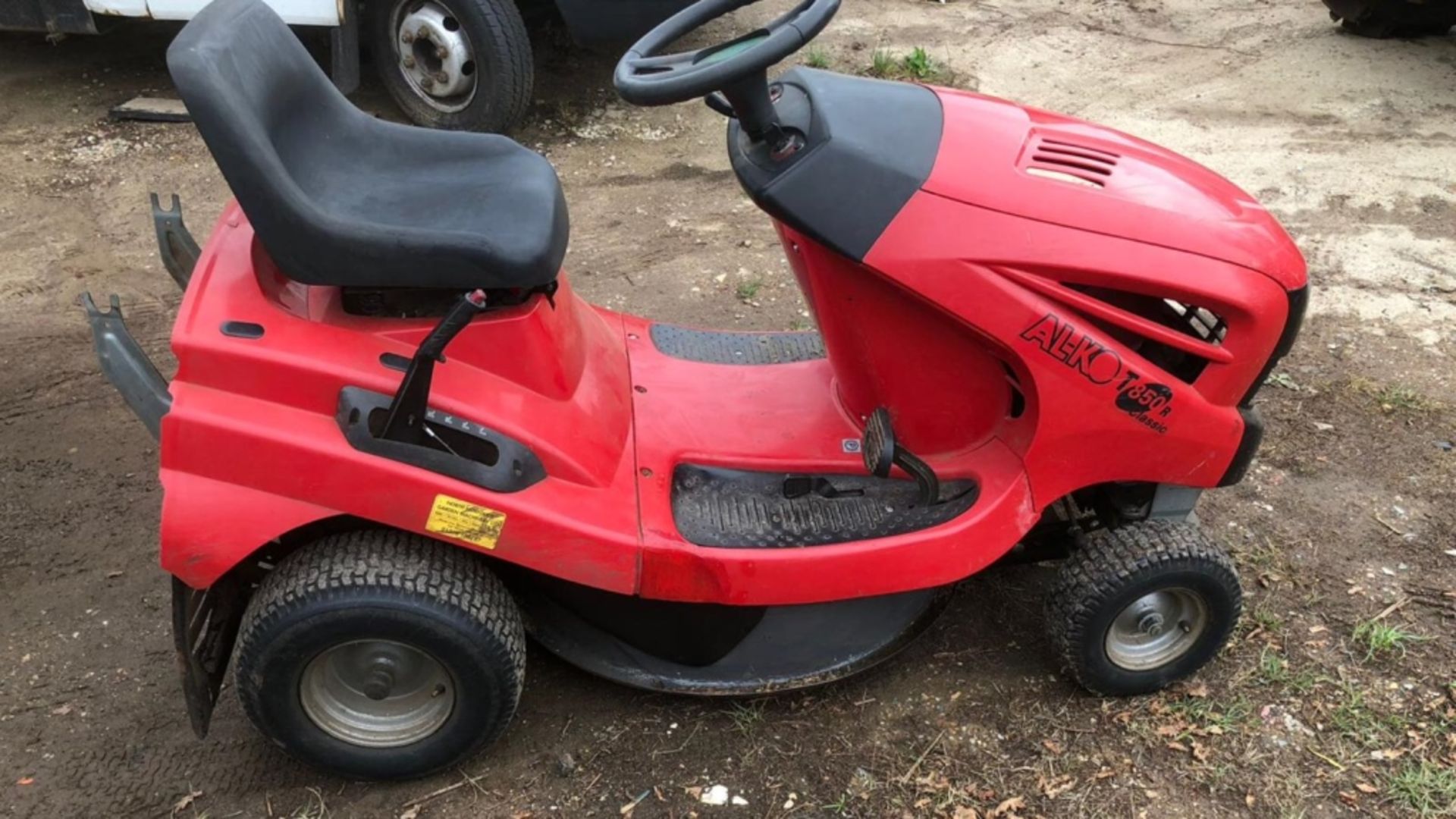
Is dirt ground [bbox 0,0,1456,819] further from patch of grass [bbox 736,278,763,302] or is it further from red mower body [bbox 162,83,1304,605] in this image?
red mower body [bbox 162,83,1304,605]

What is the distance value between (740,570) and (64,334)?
2660mm

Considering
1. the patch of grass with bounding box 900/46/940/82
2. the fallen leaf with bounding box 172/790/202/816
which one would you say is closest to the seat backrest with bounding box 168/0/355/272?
the fallen leaf with bounding box 172/790/202/816

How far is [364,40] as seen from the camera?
5.76m

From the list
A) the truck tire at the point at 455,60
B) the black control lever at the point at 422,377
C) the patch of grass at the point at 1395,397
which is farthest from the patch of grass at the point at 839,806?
the truck tire at the point at 455,60

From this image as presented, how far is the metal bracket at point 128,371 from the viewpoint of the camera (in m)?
2.00

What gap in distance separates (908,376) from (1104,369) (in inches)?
14.9

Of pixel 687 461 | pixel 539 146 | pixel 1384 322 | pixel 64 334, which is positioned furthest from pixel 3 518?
A: pixel 1384 322

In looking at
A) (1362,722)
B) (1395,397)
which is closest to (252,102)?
(1362,722)

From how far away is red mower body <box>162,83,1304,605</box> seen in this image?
2062 millimetres

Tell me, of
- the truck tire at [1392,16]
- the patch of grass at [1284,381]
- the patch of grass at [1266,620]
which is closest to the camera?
the patch of grass at [1266,620]

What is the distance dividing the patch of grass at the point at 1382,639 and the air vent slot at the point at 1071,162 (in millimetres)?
1330

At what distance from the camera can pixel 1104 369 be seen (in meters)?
2.15

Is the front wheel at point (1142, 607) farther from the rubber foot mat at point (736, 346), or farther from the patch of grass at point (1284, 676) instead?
the rubber foot mat at point (736, 346)

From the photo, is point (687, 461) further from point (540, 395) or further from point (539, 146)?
point (539, 146)
